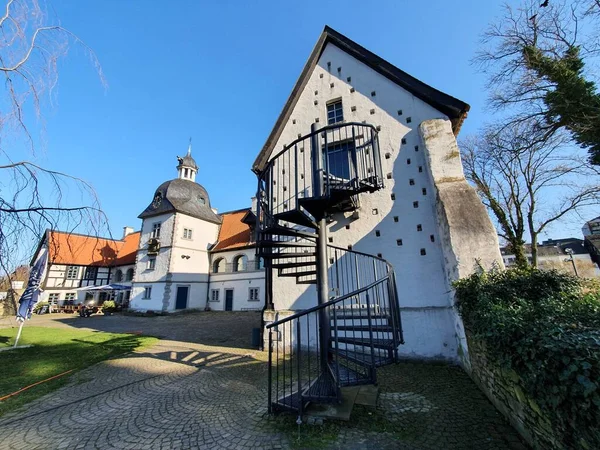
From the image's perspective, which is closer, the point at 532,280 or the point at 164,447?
the point at 164,447

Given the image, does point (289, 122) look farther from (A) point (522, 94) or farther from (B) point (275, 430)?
(B) point (275, 430)

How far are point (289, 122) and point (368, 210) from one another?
13.5 feet

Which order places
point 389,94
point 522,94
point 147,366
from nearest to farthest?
point 147,366 < point 522,94 < point 389,94

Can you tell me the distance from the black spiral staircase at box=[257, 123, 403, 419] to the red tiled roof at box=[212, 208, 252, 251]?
12.4m

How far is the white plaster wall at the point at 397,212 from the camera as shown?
5461mm

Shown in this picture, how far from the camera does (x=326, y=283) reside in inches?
160

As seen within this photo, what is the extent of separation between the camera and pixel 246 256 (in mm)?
18266

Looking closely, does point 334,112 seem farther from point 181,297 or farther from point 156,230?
point 156,230

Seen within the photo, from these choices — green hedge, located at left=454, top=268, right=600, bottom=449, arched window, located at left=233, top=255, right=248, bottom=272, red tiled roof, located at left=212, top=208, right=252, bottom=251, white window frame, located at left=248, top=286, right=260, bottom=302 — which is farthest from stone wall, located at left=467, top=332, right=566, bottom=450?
arched window, located at left=233, top=255, right=248, bottom=272

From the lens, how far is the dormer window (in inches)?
301

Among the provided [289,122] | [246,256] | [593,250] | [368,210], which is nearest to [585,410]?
[368,210]

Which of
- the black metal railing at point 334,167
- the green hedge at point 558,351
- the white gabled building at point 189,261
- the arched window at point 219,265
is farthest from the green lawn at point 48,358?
the arched window at point 219,265

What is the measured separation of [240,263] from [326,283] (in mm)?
15714

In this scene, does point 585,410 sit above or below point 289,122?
below
